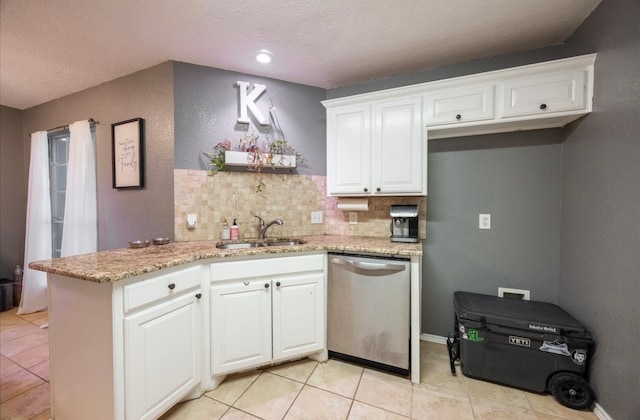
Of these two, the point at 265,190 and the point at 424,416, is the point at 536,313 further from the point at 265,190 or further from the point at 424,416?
the point at 265,190

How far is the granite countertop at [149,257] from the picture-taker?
1222 millimetres

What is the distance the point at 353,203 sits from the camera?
7.64 ft

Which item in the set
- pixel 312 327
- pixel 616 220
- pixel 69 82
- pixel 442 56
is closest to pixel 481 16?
pixel 442 56

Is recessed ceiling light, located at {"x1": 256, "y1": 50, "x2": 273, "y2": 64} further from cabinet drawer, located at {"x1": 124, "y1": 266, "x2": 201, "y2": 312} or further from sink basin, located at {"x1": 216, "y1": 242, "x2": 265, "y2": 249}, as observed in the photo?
cabinet drawer, located at {"x1": 124, "y1": 266, "x2": 201, "y2": 312}

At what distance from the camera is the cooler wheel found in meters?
1.52

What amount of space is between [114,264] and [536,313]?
2491mm

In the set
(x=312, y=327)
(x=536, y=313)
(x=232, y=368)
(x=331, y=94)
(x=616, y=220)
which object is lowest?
(x=232, y=368)

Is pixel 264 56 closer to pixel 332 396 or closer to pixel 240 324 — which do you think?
pixel 240 324

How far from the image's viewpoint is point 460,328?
1.82m

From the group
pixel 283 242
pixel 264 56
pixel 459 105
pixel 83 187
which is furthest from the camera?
pixel 83 187

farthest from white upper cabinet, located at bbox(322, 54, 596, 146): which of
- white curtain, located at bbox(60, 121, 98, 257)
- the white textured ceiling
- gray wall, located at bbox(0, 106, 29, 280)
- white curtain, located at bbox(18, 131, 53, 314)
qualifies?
gray wall, located at bbox(0, 106, 29, 280)

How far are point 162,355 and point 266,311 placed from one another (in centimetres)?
62

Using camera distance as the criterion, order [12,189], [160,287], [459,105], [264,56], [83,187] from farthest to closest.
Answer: [12,189] → [83,187] → [264,56] → [459,105] → [160,287]

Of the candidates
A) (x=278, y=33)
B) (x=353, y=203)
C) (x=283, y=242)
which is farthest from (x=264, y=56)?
(x=283, y=242)
